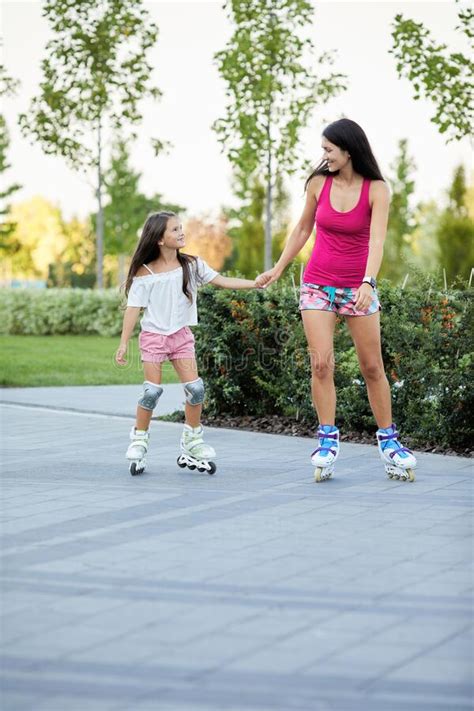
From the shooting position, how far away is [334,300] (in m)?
6.50

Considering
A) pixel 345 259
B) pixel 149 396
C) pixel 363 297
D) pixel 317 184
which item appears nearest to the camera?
pixel 363 297

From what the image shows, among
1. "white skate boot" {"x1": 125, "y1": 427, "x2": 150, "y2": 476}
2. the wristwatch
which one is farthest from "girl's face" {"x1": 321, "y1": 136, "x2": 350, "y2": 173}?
"white skate boot" {"x1": 125, "y1": 427, "x2": 150, "y2": 476}

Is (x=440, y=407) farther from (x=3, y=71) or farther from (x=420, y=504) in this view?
(x=3, y=71)

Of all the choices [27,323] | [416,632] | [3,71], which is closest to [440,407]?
[416,632]

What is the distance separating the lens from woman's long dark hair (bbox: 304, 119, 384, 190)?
20.8 feet

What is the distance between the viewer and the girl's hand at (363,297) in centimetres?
618

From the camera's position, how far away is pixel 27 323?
27.5m

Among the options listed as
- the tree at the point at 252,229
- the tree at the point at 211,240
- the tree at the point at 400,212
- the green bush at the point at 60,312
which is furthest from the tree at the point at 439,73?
the tree at the point at 211,240

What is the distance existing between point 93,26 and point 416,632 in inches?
882

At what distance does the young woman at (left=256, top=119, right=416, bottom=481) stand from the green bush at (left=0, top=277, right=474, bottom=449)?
1149 millimetres

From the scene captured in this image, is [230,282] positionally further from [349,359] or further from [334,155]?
[349,359]

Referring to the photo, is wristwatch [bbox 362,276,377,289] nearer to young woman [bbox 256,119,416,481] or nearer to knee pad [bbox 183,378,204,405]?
young woman [bbox 256,119,416,481]

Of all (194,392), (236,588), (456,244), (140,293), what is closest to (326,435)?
(194,392)

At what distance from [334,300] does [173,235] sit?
1.07 metres
